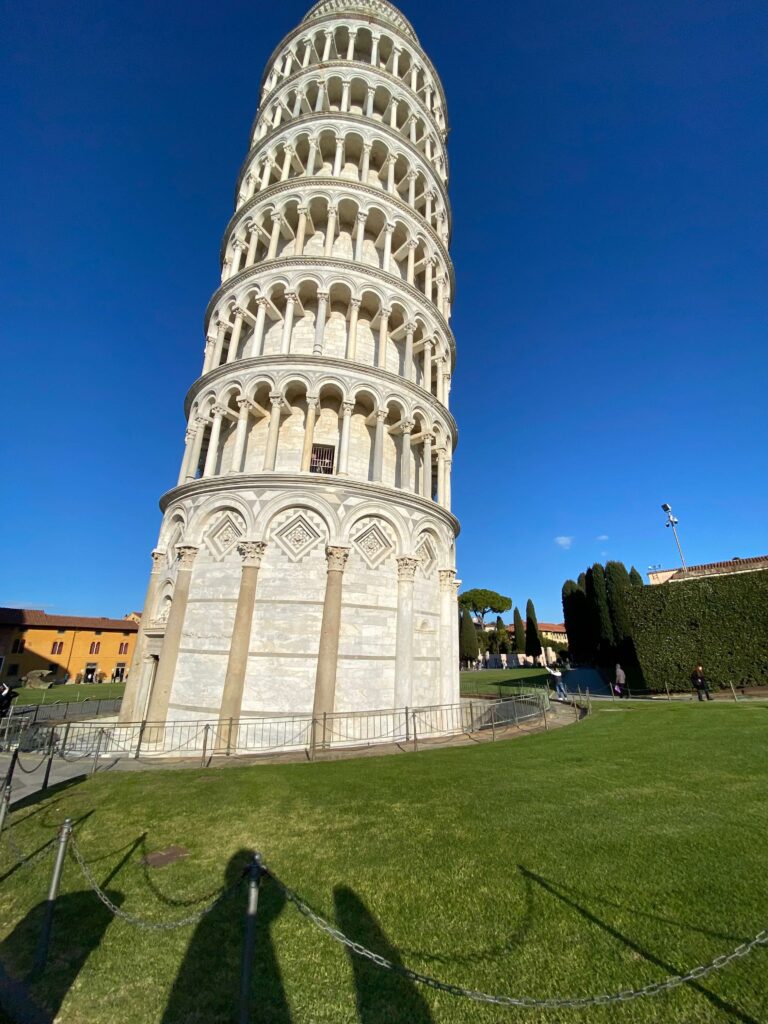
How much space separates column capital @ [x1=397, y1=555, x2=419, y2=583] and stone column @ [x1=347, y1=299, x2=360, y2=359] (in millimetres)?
8614

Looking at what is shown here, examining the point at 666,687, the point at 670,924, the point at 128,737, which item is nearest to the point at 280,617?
the point at 128,737

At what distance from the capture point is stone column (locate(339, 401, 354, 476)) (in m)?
16.4

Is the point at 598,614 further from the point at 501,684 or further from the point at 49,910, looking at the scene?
the point at 49,910

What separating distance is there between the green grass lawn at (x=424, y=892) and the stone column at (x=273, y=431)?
34.4 ft

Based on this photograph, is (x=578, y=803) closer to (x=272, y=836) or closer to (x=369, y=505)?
(x=272, y=836)

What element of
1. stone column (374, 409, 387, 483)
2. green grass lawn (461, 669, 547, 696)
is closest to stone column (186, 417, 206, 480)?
stone column (374, 409, 387, 483)

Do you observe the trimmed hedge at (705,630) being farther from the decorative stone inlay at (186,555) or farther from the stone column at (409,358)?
the decorative stone inlay at (186,555)

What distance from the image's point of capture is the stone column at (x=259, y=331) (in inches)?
Result: 725

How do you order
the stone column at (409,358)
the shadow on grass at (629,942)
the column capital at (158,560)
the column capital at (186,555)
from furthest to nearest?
the stone column at (409,358) < the column capital at (158,560) < the column capital at (186,555) < the shadow on grass at (629,942)

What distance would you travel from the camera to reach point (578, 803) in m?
7.13

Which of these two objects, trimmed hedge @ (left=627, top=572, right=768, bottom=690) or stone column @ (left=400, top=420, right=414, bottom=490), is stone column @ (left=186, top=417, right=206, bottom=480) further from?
trimmed hedge @ (left=627, top=572, right=768, bottom=690)

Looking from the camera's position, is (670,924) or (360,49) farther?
(360,49)

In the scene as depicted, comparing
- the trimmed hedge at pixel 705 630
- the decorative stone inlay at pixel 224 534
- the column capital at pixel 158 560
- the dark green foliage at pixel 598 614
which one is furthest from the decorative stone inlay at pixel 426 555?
the dark green foliage at pixel 598 614

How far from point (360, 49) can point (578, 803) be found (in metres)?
38.2
